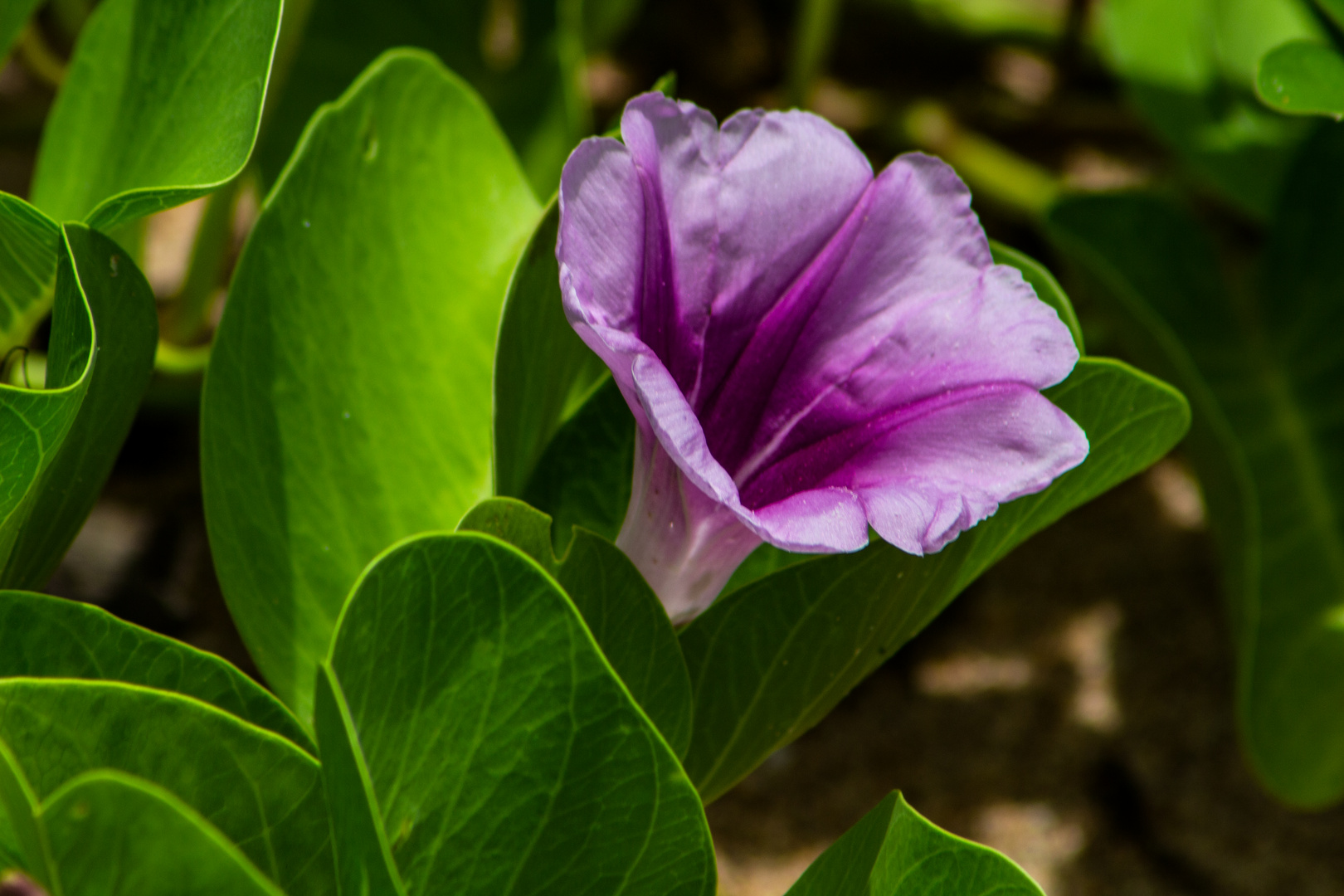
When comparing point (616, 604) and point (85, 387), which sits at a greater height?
point (85, 387)

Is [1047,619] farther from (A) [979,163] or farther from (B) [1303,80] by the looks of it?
(B) [1303,80]

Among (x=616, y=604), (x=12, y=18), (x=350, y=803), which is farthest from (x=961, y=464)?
(x=12, y=18)

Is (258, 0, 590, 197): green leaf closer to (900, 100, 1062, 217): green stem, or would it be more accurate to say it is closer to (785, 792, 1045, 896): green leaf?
(900, 100, 1062, 217): green stem

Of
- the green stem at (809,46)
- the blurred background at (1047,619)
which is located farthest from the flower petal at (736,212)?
the green stem at (809,46)

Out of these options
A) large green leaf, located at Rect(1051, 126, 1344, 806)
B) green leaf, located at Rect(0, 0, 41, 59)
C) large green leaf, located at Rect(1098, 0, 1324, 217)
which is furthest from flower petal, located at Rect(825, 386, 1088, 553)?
large green leaf, located at Rect(1098, 0, 1324, 217)

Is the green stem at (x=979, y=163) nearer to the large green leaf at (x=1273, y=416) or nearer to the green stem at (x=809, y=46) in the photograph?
the green stem at (x=809, y=46)

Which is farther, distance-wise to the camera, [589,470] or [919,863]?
[589,470]

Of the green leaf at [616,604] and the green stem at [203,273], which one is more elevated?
the green leaf at [616,604]
